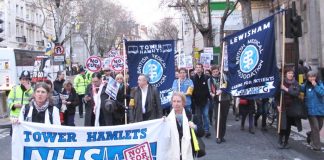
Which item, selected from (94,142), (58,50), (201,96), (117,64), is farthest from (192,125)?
(58,50)

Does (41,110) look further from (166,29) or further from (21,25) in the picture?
(166,29)

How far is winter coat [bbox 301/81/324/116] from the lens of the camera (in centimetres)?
1009

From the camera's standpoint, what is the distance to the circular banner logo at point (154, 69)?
36.1 ft

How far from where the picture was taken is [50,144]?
603cm

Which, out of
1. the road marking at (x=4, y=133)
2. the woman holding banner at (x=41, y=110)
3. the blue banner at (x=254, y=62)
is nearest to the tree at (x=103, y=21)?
the road marking at (x=4, y=133)

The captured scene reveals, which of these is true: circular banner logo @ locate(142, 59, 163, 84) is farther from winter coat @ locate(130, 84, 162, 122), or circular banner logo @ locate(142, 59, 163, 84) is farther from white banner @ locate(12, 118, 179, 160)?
white banner @ locate(12, 118, 179, 160)

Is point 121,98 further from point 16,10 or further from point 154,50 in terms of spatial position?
point 16,10

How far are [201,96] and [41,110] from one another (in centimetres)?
667

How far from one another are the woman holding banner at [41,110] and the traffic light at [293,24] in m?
7.23

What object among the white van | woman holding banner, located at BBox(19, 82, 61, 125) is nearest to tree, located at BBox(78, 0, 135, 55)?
the white van

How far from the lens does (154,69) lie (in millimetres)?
11023

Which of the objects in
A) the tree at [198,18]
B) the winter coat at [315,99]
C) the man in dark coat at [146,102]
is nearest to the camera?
the man in dark coat at [146,102]

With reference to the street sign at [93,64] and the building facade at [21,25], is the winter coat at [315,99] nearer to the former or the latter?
the street sign at [93,64]

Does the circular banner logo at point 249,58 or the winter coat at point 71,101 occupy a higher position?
the circular banner logo at point 249,58
